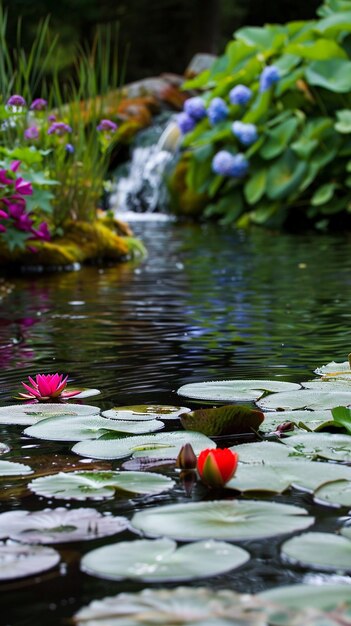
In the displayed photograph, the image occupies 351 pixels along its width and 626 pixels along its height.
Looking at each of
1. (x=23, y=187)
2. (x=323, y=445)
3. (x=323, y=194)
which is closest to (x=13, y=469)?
(x=323, y=445)

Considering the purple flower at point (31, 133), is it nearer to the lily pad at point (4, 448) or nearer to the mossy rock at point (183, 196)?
the lily pad at point (4, 448)

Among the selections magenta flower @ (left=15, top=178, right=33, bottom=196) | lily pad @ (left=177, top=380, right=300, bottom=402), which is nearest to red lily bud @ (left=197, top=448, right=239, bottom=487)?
lily pad @ (left=177, top=380, right=300, bottom=402)

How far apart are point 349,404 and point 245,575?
949 millimetres

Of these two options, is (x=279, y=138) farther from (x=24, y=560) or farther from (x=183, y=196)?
(x=24, y=560)

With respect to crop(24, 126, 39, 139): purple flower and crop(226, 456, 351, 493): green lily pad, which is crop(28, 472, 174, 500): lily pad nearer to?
crop(226, 456, 351, 493): green lily pad

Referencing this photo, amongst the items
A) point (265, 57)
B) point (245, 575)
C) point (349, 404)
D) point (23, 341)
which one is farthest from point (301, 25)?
point (245, 575)

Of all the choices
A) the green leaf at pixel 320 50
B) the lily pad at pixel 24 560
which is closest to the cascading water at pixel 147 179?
the green leaf at pixel 320 50

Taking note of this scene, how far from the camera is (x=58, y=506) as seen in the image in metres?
1.62

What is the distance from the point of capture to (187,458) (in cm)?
174

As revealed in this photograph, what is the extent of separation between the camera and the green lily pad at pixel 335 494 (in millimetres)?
1565

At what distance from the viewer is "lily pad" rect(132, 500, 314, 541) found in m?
1.39

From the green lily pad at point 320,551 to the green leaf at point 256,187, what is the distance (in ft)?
29.1

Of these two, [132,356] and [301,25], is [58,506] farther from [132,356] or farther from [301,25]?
[301,25]

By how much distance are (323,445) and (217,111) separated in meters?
9.30
